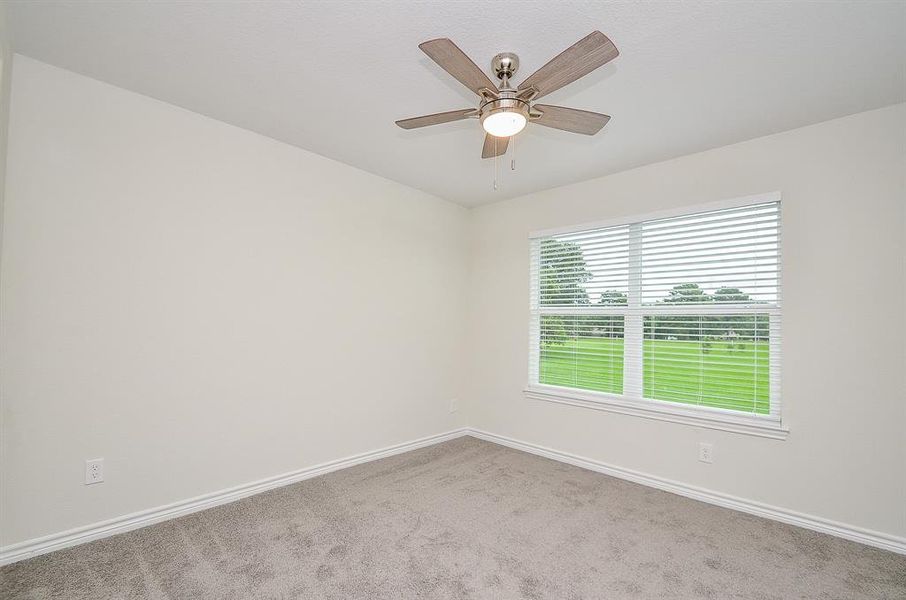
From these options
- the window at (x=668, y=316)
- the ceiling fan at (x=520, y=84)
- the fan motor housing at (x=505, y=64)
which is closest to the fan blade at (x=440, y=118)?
the ceiling fan at (x=520, y=84)

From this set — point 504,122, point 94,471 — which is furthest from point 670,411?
point 94,471

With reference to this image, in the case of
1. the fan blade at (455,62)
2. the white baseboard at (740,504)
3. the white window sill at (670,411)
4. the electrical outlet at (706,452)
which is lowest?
the white baseboard at (740,504)

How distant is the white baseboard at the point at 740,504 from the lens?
2.31 meters

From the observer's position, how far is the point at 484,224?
4414 millimetres

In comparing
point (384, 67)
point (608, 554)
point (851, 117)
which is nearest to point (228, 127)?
point (384, 67)

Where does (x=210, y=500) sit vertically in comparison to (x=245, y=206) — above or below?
below

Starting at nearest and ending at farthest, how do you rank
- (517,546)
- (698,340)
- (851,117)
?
(517,546)
(851,117)
(698,340)

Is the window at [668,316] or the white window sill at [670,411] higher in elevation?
the window at [668,316]

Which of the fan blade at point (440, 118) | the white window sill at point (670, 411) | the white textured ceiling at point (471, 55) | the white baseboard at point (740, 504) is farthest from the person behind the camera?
the white window sill at point (670, 411)

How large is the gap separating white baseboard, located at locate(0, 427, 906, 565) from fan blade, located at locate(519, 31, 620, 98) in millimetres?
2796

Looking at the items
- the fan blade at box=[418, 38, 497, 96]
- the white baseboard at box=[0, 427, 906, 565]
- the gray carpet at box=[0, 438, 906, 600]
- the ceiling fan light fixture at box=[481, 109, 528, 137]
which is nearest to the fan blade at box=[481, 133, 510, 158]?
the ceiling fan light fixture at box=[481, 109, 528, 137]

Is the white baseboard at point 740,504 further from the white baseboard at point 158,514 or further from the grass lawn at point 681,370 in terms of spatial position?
the white baseboard at point 158,514

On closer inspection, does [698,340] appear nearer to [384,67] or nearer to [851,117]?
[851,117]

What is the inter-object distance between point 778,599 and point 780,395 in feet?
4.05
